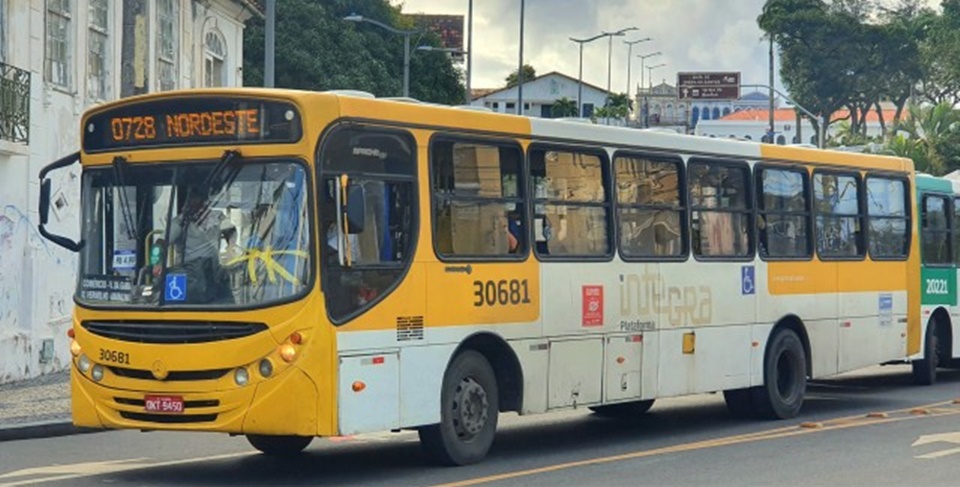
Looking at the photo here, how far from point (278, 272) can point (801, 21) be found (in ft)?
305

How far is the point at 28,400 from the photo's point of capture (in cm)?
2033

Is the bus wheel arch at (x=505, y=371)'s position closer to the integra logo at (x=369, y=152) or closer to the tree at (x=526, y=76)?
the integra logo at (x=369, y=152)

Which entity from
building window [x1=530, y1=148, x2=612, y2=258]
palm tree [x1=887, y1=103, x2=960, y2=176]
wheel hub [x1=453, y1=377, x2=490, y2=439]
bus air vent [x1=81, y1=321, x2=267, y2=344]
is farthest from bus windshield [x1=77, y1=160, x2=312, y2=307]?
palm tree [x1=887, y1=103, x2=960, y2=176]

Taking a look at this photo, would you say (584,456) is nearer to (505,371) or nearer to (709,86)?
(505,371)

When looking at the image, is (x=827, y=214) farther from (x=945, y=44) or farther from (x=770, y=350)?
(x=945, y=44)

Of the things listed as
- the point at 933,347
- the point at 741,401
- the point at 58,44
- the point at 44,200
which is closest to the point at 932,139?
the point at 933,347

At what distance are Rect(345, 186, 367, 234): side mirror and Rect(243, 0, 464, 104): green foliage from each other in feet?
156

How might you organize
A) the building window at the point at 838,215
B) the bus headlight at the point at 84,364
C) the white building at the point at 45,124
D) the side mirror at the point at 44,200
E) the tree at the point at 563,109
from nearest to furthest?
1. the bus headlight at the point at 84,364
2. the side mirror at the point at 44,200
3. the building window at the point at 838,215
4. the white building at the point at 45,124
5. the tree at the point at 563,109

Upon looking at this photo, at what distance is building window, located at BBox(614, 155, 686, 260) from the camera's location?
1602 centimetres

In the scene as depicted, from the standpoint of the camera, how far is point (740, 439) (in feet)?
53.5

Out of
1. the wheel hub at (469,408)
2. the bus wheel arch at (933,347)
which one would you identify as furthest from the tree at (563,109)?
the wheel hub at (469,408)

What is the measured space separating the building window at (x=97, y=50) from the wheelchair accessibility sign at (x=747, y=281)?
1216 cm

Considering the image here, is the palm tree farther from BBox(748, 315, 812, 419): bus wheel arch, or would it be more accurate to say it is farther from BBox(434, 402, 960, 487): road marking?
BBox(748, 315, 812, 419): bus wheel arch

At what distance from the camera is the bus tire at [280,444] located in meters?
14.6
